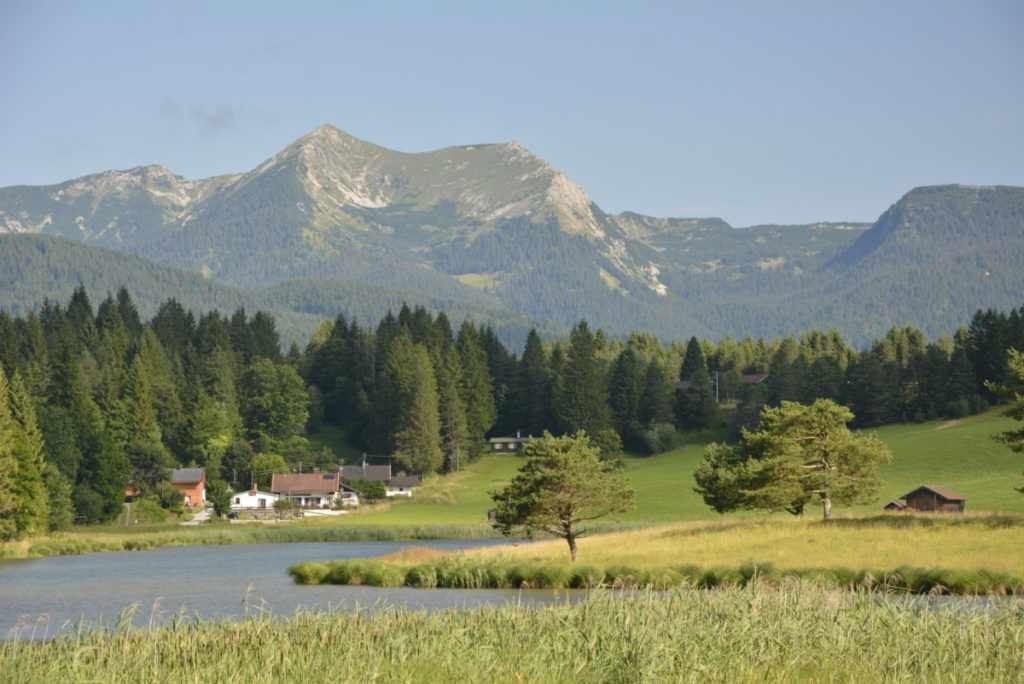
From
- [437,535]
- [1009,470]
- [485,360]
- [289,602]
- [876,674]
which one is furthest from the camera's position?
[485,360]

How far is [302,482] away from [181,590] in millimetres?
79016

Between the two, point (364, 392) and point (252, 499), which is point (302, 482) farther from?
point (364, 392)

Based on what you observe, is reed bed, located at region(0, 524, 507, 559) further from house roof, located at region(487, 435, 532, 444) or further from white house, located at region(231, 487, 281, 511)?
house roof, located at region(487, 435, 532, 444)

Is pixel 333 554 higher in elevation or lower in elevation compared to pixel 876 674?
lower

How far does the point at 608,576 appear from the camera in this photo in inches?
1868

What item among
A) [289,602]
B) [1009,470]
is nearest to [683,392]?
[1009,470]

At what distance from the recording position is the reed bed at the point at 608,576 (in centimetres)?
4000

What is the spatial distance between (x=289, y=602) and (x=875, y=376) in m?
106

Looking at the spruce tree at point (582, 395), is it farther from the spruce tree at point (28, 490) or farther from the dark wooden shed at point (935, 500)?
the spruce tree at point (28, 490)

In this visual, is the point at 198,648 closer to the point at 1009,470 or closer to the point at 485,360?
the point at 1009,470

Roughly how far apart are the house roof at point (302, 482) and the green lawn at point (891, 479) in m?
9.82

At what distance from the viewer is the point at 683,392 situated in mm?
161000

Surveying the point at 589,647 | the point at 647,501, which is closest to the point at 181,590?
the point at 589,647

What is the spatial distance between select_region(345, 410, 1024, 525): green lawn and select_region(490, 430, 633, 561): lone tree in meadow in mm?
31943
